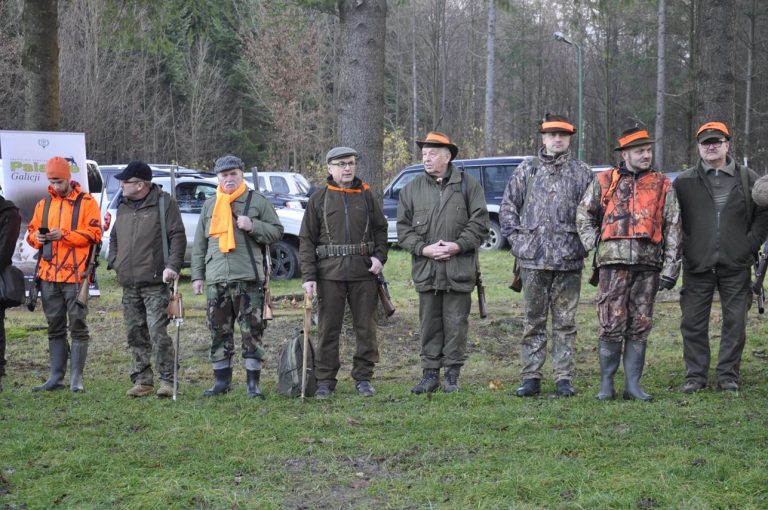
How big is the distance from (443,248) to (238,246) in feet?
5.46

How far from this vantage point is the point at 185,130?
4331 cm

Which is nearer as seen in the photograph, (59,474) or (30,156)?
(59,474)

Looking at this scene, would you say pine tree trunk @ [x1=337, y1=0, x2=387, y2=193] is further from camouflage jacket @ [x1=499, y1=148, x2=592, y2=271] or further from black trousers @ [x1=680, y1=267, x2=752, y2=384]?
black trousers @ [x1=680, y1=267, x2=752, y2=384]

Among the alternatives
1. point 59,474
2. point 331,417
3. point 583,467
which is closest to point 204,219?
point 331,417

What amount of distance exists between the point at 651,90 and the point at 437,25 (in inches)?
644

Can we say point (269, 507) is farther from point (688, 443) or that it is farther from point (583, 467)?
point (688, 443)

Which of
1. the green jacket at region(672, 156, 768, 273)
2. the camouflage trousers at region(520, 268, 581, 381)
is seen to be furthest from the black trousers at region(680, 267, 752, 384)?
the camouflage trousers at region(520, 268, 581, 381)

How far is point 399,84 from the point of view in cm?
4700

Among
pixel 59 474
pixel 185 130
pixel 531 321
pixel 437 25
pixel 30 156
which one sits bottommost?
pixel 59 474

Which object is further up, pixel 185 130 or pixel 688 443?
pixel 185 130

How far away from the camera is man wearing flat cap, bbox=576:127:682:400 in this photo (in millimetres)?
7133

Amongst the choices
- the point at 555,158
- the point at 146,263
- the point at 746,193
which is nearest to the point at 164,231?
the point at 146,263

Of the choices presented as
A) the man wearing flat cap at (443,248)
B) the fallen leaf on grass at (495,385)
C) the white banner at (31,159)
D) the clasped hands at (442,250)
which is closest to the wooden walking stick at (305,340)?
the man wearing flat cap at (443,248)

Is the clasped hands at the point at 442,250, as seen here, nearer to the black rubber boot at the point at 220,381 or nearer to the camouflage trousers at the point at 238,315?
the camouflage trousers at the point at 238,315
